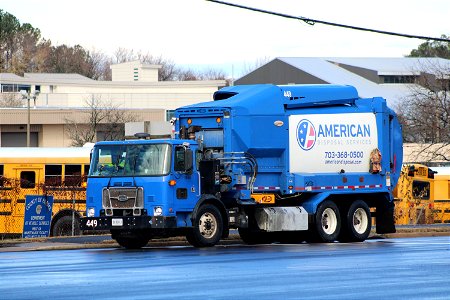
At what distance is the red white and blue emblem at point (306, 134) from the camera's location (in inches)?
1200

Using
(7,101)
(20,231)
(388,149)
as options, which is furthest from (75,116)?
(388,149)

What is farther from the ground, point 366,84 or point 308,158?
point 366,84

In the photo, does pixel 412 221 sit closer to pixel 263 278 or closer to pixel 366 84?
pixel 263 278

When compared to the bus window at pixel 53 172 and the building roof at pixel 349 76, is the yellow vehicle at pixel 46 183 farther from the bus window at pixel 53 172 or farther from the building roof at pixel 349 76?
the building roof at pixel 349 76

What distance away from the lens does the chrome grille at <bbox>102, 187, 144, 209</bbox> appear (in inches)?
1097

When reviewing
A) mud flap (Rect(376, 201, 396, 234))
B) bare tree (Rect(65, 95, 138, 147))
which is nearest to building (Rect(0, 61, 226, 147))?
bare tree (Rect(65, 95, 138, 147))

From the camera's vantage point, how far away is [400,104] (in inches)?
3664

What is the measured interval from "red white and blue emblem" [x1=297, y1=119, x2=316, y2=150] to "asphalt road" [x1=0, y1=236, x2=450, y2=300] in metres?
3.79

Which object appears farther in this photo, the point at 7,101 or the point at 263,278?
the point at 7,101

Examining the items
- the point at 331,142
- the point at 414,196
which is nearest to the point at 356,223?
the point at 331,142

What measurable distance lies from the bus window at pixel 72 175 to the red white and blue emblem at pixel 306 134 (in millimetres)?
10079

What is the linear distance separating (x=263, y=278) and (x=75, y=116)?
211 ft

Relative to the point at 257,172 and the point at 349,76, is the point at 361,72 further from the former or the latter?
the point at 257,172

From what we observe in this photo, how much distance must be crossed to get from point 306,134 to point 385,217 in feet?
12.1
